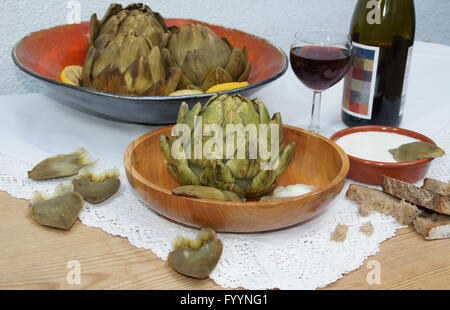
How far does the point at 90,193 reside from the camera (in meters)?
0.67

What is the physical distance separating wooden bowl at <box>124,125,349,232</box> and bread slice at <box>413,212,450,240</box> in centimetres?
11

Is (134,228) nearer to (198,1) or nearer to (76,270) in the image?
(76,270)

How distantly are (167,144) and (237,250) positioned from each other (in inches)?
6.4

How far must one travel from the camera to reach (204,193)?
58 cm

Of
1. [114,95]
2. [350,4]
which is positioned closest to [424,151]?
[114,95]

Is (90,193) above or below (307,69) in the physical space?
below

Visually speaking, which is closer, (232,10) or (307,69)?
(307,69)

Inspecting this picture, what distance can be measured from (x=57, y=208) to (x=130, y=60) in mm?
301

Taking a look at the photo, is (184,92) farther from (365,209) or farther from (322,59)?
(365,209)

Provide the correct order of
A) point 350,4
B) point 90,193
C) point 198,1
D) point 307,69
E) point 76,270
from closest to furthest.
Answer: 1. point 76,270
2. point 90,193
3. point 307,69
4. point 198,1
5. point 350,4

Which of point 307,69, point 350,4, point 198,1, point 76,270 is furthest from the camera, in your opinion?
point 350,4

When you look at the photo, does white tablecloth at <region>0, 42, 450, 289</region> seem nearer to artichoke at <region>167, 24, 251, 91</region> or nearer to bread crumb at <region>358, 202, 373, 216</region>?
bread crumb at <region>358, 202, 373, 216</region>

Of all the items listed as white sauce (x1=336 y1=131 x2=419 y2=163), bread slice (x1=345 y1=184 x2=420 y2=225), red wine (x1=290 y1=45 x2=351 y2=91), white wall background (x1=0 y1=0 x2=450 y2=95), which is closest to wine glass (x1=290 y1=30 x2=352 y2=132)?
red wine (x1=290 y1=45 x2=351 y2=91)

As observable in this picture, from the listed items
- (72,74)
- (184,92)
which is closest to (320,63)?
(184,92)
